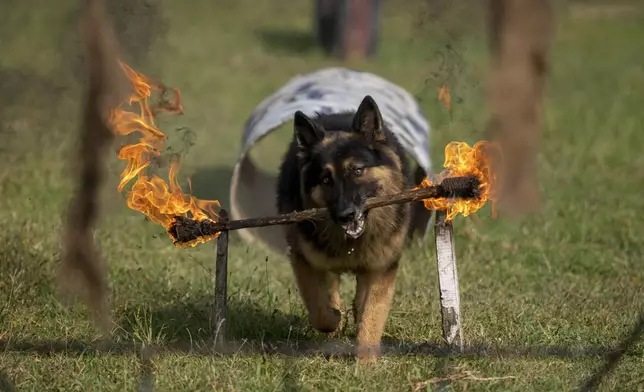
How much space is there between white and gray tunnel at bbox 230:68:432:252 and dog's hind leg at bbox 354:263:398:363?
1.78 m

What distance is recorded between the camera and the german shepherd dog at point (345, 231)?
578 centimetres

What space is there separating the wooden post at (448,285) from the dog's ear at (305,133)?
2.97ft

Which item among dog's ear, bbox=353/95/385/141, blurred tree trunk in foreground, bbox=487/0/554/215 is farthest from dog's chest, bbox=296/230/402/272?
blurred tree trunk in foreground, bbox=487/0/554/215

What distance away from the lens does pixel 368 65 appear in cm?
1778

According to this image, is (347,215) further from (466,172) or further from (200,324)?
(200,324)

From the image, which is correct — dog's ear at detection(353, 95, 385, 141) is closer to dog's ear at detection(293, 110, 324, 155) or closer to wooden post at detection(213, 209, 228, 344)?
dog's ear at detection(293, 110, 324, 155)

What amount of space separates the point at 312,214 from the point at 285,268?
2628 millimetres

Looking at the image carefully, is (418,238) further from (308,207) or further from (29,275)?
(29,275)

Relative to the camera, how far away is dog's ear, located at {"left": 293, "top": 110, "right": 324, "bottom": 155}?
19.5 ft

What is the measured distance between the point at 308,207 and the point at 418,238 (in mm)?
2501

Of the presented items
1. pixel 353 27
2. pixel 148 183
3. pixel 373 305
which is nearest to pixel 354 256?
pixel 373 305

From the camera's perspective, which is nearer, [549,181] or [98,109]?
[98,109]

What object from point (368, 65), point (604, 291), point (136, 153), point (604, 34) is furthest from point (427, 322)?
point (604, 34)

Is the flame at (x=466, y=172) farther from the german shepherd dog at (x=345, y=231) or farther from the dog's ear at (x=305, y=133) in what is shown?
the dog's ear at (x=305, y=133)
